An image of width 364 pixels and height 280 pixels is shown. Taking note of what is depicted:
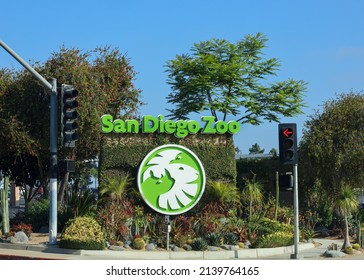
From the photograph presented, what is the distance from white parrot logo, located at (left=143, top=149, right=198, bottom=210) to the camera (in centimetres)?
2327

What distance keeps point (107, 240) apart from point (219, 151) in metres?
6.29

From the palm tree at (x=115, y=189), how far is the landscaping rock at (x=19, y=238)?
3.21 meters

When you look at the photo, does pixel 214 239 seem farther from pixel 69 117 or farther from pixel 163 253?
pixel 69 117

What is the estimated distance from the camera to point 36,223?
25766mm

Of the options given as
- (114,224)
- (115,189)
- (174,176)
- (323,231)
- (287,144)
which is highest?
(287,144)

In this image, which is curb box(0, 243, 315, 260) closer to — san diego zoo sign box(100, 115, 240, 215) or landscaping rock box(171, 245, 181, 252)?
landscaping rock box(171, 245, 181, 252)

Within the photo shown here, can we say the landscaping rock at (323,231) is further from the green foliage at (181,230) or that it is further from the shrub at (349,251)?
the green foliage at (181,230)

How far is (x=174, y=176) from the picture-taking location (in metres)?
23.2

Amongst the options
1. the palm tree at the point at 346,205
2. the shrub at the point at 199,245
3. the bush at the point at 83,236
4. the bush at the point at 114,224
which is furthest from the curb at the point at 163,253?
the palm tree at the point at 346,205

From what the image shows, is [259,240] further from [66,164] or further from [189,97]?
[189,97]

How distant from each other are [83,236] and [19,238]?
10.0ft

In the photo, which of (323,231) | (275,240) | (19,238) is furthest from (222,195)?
(19,238)

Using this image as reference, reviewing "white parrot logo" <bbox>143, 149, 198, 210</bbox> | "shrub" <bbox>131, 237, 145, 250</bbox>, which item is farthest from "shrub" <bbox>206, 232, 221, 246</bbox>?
"white parrot logo" <bbox>143, 149, 198, 210</bbox>
